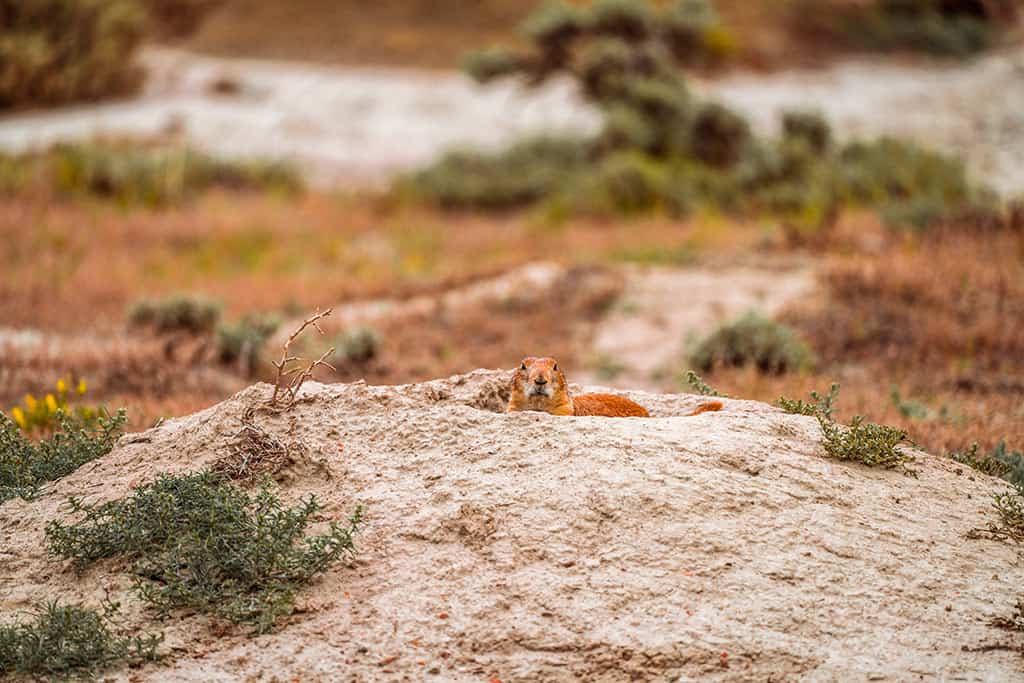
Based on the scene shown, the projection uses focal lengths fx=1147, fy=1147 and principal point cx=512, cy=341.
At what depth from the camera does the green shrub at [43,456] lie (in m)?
4.75

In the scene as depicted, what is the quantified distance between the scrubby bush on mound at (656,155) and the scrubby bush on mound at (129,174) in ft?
9.65

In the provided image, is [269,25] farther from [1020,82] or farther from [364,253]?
[1020,82]

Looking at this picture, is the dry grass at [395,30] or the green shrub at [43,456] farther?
the dry grass at [395,30]

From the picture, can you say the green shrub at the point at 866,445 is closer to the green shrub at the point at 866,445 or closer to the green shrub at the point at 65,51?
the green shrub at the point at 866,445

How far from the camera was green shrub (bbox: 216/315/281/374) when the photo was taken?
973 centimetres

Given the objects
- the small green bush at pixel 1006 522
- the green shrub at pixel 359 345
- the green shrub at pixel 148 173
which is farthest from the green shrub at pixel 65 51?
the small green bush at pixel 1006 522

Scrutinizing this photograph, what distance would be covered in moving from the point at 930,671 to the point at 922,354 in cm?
633

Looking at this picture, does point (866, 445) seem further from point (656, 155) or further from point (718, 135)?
point (718, 135)

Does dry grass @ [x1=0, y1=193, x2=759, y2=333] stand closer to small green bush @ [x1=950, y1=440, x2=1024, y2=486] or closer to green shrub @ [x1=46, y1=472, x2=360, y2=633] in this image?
green shrub @ [x1=46, y1=472, x2=360, y2=633]

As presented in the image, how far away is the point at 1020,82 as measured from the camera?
2317cm

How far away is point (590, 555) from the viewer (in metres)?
3.88

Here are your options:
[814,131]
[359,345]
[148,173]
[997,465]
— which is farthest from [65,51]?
[997,465]

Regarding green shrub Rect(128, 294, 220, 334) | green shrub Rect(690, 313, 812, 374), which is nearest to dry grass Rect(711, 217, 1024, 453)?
green shrub Rect(690, 313, 812, 374)

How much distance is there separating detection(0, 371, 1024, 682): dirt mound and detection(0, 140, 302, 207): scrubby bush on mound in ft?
40.7
